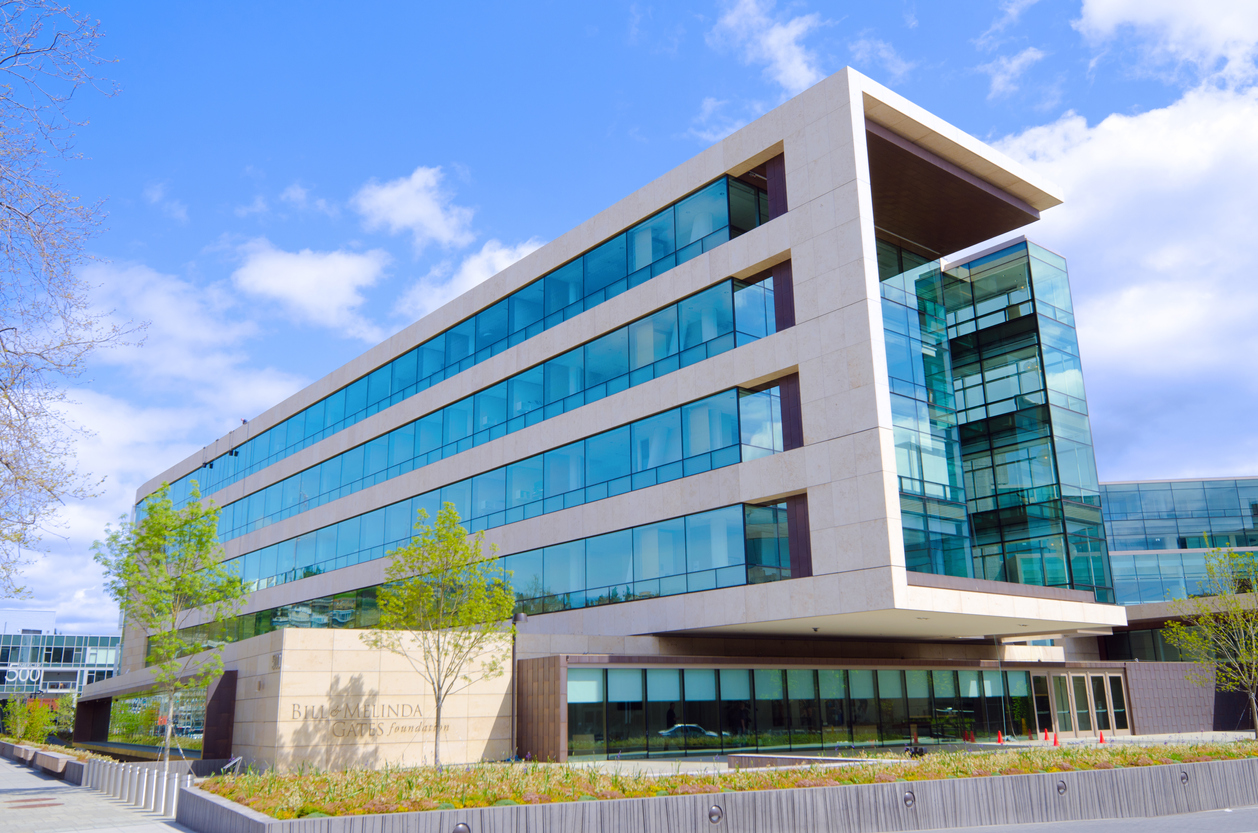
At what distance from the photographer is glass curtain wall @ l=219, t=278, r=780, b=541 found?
31547mm

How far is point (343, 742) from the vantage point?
26.3 metres

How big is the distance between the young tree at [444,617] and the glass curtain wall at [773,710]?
9.51 ft

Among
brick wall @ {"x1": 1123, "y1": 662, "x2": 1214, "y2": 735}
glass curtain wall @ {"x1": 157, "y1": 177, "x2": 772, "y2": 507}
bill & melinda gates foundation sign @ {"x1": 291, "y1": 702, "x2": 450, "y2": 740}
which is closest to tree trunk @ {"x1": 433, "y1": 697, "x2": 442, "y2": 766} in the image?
bill & melinda gates foundation sign @ {"x1": 291, "y1": 702, "x2": 450, "y2": 740}

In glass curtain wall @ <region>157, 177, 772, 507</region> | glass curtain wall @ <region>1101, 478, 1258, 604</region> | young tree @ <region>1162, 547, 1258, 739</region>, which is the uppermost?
glass curtain wall @ <region>157, 177, 772, 507</region>

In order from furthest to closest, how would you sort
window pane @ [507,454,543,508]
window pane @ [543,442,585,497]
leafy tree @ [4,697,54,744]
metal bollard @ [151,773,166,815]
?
leafy tree @ [4,697,54,744] → window pane @ [507,454,543,508] → window pane @ [543,442,585,497] → metal bollard @ [151,773,166,815]

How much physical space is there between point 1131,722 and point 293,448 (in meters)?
45.4

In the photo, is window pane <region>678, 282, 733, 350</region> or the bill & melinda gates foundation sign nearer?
the bill & melinda gates foundation sign

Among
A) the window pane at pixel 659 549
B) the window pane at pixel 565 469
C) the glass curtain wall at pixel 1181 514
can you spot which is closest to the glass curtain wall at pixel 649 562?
the window pane at pixel 659 549

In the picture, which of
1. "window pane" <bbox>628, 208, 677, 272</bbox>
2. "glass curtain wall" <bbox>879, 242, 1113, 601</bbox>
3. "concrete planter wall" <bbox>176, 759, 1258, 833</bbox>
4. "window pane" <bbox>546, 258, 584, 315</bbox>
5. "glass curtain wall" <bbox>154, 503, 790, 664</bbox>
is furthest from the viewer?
"window pane" <bbox>546, 258, 584, 315</bbox>

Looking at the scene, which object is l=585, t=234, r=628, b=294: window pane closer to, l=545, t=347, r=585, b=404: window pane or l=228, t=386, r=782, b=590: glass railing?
l=545, t=347, r=585, b=404: window pane

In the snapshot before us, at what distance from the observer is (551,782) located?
1678 cm

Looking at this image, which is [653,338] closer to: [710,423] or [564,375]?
[710,423]

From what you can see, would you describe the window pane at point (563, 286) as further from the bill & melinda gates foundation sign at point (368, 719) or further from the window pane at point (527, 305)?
the bill & melinda gates foundation sign at point (368, 719)

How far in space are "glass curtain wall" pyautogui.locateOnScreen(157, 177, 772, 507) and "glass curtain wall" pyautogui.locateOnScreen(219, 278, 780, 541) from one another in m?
1.75
